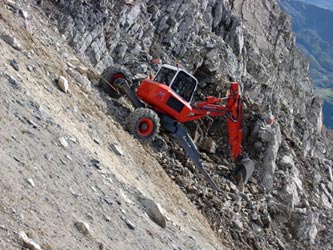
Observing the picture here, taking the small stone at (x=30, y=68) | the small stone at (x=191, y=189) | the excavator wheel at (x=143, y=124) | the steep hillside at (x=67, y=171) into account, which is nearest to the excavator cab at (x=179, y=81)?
the excavator wheel at (x=143, y=124)

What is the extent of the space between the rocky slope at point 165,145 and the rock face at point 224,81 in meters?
0.05

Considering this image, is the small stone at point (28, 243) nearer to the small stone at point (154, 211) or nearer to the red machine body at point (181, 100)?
the small stone at point (154, 211)

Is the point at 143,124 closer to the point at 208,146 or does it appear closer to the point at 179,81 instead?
the point at 179,81

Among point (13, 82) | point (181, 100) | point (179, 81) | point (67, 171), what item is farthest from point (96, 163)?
point (179, 81)

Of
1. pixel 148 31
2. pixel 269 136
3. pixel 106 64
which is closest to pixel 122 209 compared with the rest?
pixel 106 64

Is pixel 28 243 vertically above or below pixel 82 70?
below

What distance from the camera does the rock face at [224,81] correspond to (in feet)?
52.7

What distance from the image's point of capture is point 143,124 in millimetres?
14469

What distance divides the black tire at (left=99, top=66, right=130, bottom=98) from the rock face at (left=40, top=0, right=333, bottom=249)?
6.65 ft

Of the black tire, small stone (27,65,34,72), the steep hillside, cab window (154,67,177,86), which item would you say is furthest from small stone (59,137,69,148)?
cab window (154,67,177,86)

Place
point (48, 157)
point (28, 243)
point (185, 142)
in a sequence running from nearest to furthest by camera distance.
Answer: point (28, 243) → point (48, 157) → point (185, 142)

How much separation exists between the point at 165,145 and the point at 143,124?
1.56m

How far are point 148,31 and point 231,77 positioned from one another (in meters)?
4.64

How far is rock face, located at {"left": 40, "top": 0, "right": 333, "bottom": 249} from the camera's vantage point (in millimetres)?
16062
